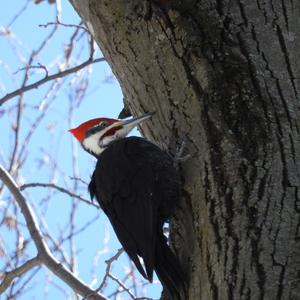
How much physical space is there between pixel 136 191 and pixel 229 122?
2.38 ft

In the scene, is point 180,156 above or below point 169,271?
above

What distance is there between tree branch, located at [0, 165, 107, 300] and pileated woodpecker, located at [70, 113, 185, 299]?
1.50 ft

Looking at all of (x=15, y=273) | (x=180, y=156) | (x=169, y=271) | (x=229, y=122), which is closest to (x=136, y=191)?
(x=180, y=156)

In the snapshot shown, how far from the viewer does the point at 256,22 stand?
2891 mm

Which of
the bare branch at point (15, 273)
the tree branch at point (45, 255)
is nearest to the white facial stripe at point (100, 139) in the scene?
the tree branch at point (45, 255)

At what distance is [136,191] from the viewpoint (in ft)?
10.8

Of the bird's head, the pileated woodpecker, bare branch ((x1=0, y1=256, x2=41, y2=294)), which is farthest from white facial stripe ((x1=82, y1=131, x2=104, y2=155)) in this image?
bare branch ((x1=0, y1=256, x2=41, y2=294))

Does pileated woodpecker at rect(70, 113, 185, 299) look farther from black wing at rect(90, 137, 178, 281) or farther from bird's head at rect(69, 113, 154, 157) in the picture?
bird's head at rect(69, 113, 154, 157)

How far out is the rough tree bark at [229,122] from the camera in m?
2.59

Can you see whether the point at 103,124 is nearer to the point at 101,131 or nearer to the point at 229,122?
the point at 101,131

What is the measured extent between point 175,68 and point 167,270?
0.96 m

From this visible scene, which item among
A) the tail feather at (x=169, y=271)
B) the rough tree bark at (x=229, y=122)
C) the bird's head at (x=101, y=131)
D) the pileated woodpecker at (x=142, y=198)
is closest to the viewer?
the rough tree bark at (x=229, y=122)

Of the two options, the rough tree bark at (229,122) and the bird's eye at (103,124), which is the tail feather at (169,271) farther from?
the bird's eye at (103,124)

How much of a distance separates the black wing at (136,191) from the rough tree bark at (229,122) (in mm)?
149
